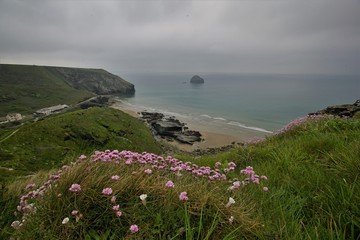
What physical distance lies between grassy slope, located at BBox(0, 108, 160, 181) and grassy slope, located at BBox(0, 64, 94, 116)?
68.9m

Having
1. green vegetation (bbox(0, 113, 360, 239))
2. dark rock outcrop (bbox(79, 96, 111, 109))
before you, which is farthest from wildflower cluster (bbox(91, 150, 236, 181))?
dark rock outcrop (bbox(79, 96, 111, 109))

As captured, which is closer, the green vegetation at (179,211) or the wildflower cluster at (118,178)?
the green vegetation at (179,211)

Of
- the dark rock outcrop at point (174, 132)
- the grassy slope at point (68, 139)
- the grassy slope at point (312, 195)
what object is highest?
the grassy slope at point (312, 195)

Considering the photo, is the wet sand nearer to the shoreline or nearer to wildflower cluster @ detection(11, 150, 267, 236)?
the shoreline

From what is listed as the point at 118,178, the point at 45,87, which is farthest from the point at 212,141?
the point at 45,87

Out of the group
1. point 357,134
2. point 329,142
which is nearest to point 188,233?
point 329,142

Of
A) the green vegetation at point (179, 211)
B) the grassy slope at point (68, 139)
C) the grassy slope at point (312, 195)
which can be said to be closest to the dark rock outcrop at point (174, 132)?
the grassy slope at point (68, 139)

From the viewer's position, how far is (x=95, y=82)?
604ft

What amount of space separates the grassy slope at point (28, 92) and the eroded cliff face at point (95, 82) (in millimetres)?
15297

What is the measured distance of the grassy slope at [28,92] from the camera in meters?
102

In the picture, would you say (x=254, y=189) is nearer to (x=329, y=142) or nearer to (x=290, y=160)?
(x=290, y=160)

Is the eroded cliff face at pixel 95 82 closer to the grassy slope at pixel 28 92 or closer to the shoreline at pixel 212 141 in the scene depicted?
the grassy slope at pixel 28 92

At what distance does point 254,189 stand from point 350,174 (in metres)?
1.51

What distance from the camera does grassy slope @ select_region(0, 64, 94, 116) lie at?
102m
